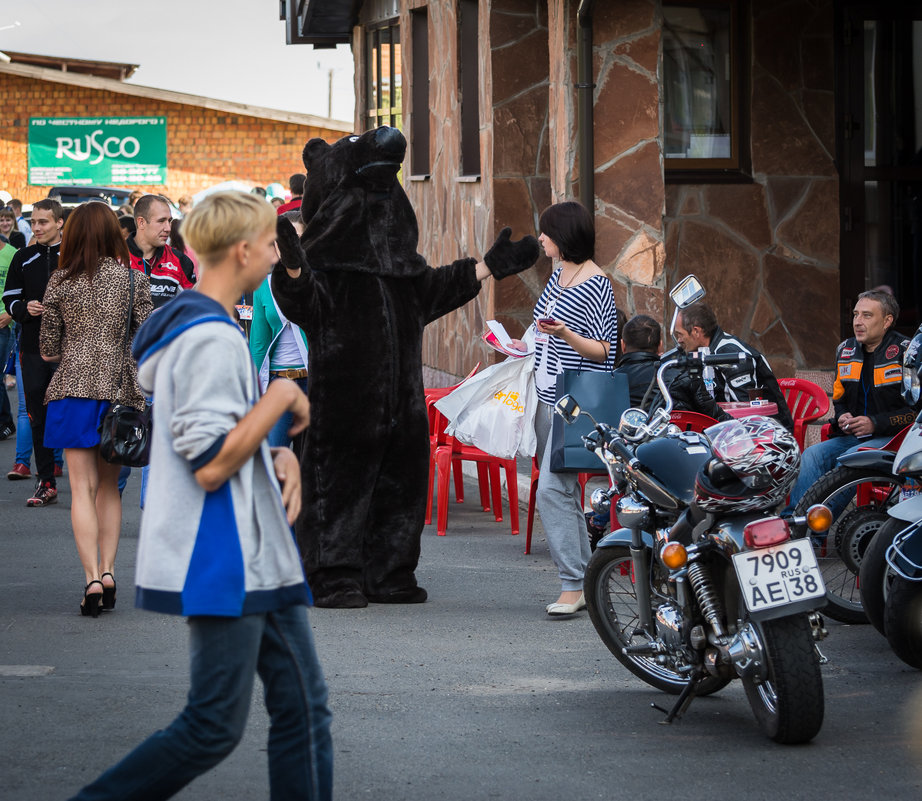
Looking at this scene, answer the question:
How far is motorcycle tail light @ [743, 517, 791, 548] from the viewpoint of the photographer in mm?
5000

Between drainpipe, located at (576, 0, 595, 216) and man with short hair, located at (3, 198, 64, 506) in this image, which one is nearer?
man with short hair, located at (3, 198, 64, 506)

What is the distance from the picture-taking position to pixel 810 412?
29.8ft

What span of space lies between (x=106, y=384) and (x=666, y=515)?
307 centimetres

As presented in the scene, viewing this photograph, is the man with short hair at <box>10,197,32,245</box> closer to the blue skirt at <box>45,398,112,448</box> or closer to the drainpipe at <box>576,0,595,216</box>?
the drainpipe at <box>576,0,595,216</box>

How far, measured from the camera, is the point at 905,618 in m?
5.96

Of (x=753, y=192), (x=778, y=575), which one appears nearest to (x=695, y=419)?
(x=778, y=575)

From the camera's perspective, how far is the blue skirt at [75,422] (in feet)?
23.8

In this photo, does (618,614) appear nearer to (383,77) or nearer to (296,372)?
(296,372)

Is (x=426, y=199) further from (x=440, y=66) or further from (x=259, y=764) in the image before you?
(x=259, y=764)

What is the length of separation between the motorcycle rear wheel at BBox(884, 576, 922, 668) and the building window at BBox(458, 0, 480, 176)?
866 centimetres

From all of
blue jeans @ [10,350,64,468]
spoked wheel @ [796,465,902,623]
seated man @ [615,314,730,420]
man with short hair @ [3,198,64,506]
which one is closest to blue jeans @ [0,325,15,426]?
blue jeans @ [10,350,64,468]

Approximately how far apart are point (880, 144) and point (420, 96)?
16.7 ft

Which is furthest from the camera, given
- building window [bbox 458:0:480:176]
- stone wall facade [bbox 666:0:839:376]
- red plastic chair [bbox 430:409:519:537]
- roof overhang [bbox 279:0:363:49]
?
roof overhang [bbox 279:0:363:49]

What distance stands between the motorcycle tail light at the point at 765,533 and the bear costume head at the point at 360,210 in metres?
2.98
